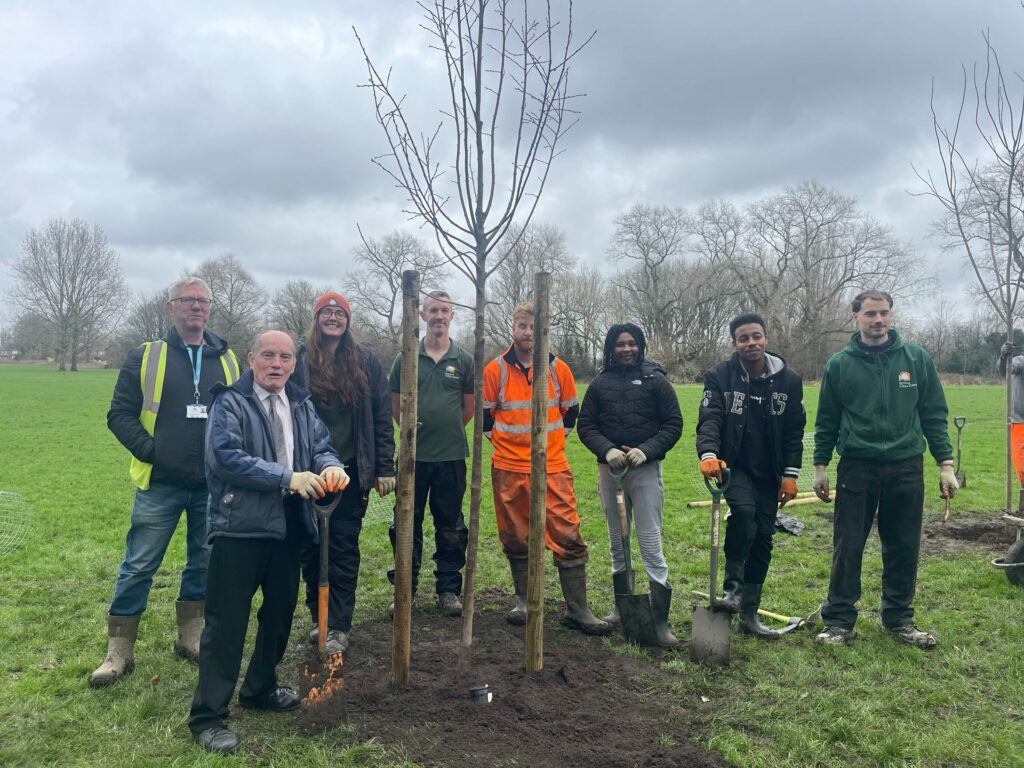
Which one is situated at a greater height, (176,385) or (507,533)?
(176,385)

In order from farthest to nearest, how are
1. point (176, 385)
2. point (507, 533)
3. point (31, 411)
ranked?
point (31, 411) → point (507, 533) → point (176, 385)

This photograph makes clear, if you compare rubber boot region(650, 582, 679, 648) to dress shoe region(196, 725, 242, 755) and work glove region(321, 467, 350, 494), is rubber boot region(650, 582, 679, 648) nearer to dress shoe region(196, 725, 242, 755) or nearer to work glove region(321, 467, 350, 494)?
work glove region(321, 467, 350, 494)

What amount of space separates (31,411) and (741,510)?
27143 mm

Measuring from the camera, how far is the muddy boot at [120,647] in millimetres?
4043

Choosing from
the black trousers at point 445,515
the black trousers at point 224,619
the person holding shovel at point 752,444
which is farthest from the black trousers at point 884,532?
the black trousers at point 224,619

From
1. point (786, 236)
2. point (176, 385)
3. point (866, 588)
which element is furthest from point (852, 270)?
point (176, 385)

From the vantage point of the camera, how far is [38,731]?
11.3 ft

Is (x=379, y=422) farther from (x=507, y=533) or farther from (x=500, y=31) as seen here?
(x=500, y=31)

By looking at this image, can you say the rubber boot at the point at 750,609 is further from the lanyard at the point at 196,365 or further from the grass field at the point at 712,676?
the lanyard at the point at 196,365

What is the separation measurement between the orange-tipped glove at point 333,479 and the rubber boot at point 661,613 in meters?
2.34

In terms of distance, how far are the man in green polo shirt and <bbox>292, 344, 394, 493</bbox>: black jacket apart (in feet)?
1.78

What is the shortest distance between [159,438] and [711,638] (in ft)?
11.8

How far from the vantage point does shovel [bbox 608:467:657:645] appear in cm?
453

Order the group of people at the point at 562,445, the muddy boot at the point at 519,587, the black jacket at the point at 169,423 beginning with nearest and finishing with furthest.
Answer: the black jacket at the point at 169,423
the group of people at the point at 562,445
the muddy boot at the point at 519,587
